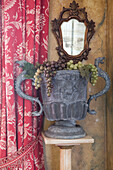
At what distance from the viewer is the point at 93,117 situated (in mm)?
2117

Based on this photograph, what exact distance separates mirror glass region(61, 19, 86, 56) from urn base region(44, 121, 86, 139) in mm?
696

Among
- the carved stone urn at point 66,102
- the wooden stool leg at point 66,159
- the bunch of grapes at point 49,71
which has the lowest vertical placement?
the wooden stool leg at point 66,159

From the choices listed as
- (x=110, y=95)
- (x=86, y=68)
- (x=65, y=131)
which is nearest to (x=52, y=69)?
(x=86, y=68)

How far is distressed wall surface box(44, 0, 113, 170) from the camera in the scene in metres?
2.05

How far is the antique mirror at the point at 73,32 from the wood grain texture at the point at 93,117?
2.5 inches

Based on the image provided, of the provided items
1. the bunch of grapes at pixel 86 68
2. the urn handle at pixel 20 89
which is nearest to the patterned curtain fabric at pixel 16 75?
the urn handle at pixel 20 89

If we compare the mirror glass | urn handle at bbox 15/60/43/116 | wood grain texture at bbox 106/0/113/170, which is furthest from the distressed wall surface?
urn handle at bbox 15/60/43/116

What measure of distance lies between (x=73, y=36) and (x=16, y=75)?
0.63 meters

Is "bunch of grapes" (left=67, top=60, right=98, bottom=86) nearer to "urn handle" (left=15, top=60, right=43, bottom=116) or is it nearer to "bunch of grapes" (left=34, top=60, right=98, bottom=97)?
"bunch of grapes" (left=34, top=60, right=98, bottom=97)

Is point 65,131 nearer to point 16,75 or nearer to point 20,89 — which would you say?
point 20,89

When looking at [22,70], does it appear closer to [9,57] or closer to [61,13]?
[9,57]

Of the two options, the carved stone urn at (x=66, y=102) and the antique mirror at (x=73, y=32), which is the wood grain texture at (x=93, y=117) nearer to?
the antique mirror at (x=73, y=32)

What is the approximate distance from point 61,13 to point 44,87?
0.78 m

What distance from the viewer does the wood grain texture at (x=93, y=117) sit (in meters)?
2.07
